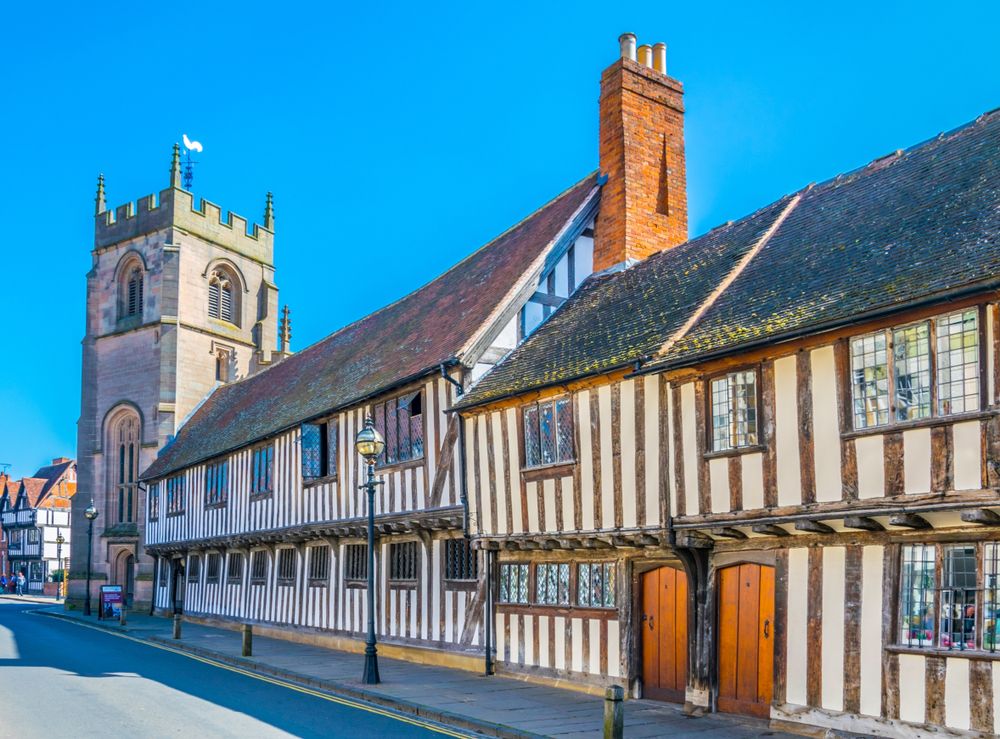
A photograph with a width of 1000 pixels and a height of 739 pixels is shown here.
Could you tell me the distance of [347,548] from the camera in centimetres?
2138

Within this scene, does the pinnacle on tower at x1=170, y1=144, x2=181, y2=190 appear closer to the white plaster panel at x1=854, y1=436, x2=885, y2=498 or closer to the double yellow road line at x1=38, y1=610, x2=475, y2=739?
the double yellow road line at x1=38, y1=610, x2=475, y2=739

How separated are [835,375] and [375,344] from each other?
49.8ft

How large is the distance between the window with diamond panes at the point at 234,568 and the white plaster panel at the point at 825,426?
815 inches

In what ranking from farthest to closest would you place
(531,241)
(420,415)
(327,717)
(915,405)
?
(531,241), (420,415), (327,717), (915,405)

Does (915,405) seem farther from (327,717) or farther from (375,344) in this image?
(375,344)

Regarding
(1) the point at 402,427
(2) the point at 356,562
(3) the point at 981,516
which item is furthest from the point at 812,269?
(2) the point at 356,562

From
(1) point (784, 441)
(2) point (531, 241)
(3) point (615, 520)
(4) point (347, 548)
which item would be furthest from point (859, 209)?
(4) point (347, 548)

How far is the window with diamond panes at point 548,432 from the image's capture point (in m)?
14.1

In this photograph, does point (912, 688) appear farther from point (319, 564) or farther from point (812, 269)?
point (319, 564)

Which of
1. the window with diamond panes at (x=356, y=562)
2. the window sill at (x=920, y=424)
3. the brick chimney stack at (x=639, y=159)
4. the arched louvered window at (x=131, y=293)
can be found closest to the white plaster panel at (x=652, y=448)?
the window sill at (x=920, y=424)

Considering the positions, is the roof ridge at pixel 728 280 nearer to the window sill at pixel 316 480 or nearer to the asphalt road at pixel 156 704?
the asphalt road at pixel 156 704

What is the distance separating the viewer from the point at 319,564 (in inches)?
896

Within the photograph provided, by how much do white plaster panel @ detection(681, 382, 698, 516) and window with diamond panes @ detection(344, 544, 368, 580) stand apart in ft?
33.7

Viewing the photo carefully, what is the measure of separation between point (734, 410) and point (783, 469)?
1050mm
